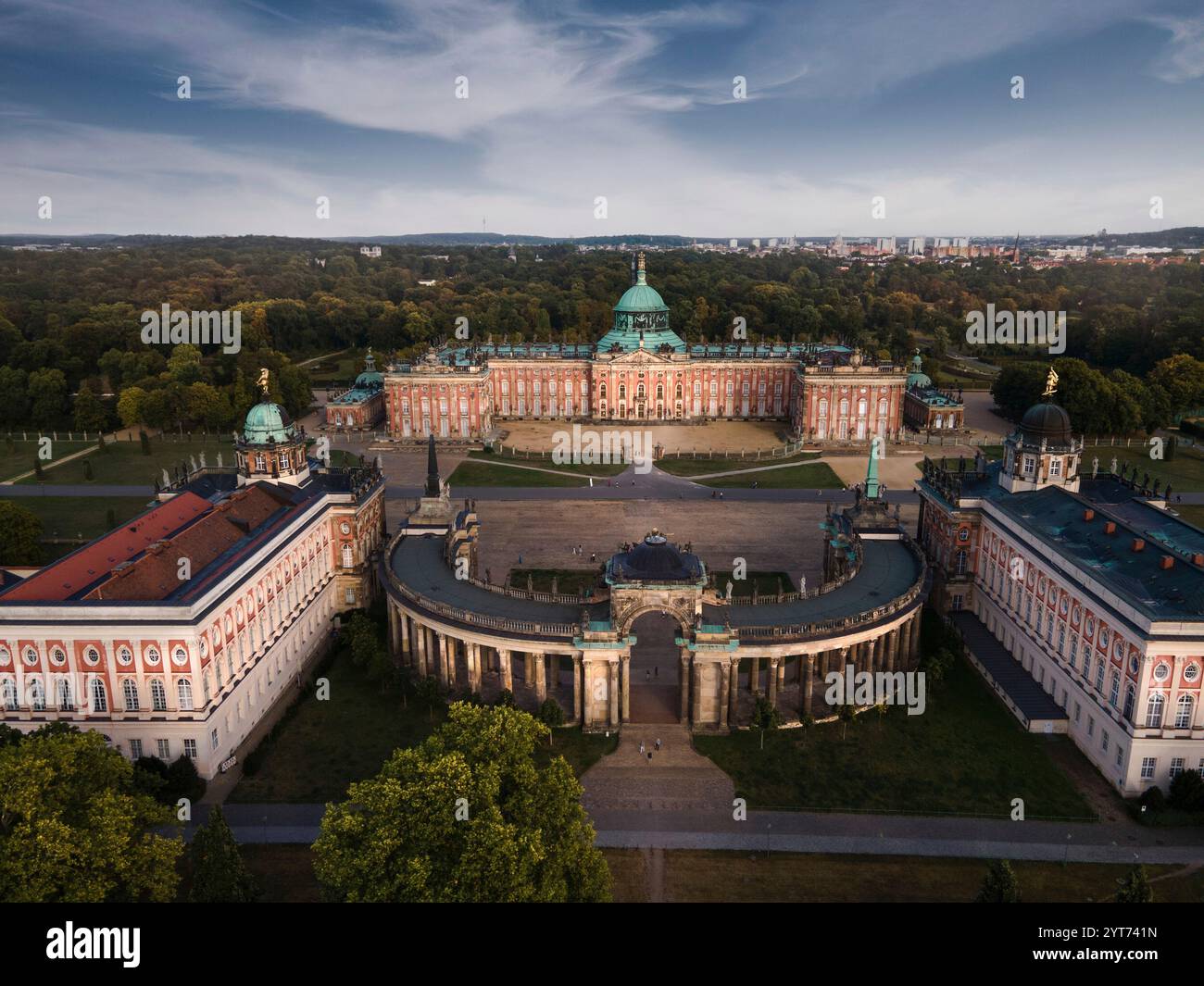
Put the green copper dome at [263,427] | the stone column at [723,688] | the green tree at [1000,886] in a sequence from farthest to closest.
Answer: the green copper dome at [263,427], the stone column at [723,688], the green tree at [1000,886]

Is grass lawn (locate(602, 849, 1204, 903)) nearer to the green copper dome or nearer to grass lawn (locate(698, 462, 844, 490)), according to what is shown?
the green copper dome

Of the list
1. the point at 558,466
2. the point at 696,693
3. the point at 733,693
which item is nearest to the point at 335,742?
the point at 696,693

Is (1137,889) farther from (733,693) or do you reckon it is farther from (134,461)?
(134,461)

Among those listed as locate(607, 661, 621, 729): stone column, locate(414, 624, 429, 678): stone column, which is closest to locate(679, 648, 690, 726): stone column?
locate(607, 661, 621, 729): stone column

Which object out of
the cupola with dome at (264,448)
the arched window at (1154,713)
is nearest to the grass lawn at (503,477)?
the cupola with dome at (264,448)

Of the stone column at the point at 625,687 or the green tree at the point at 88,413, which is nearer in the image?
the stone column at the point at 625,687

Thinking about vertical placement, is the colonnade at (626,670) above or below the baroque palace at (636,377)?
below

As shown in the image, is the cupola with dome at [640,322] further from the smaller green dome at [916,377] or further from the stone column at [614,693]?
the stone column at [614,693]
